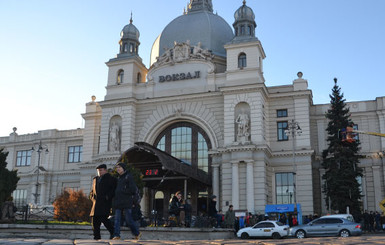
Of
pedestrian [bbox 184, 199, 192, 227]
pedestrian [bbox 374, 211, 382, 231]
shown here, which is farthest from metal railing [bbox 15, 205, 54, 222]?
pedestrian [bbox 374, 211, 382, 231]

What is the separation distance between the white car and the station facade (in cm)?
781

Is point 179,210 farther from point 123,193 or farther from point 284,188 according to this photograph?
point 284,188

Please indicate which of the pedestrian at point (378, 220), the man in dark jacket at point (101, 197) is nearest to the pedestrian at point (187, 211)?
the man in dark jacket at point (101, 197)

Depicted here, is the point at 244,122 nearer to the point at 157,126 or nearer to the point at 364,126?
the point at 157,126

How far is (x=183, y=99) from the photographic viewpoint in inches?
1635

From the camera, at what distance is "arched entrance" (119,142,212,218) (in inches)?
1331

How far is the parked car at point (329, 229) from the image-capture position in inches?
989

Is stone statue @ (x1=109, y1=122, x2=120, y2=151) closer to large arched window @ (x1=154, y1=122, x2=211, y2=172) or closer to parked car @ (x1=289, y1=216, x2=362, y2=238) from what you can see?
large arched window @ (x1=154, y1=122, x2=211, y2=172)

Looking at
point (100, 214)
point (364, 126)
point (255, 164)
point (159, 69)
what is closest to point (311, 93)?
point (364, 126)

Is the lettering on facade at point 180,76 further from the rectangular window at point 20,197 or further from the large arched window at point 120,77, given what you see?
the rectangular window at point 20,197

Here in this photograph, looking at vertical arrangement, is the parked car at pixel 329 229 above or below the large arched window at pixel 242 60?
below

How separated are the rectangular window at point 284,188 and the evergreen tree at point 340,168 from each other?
9.34 feet

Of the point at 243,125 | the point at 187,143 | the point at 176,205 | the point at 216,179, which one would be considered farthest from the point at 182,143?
the point at 176,205

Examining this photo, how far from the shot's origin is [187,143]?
136ft
